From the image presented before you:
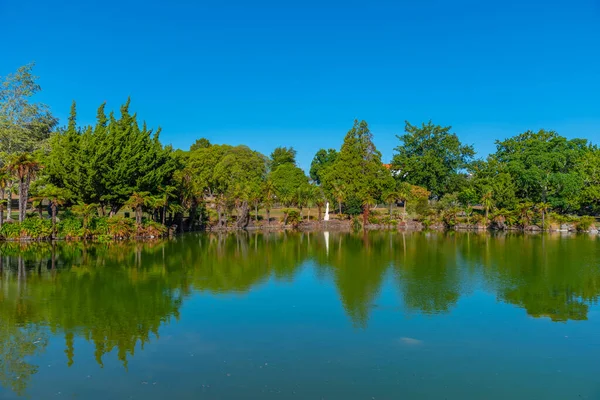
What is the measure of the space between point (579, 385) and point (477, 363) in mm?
2155

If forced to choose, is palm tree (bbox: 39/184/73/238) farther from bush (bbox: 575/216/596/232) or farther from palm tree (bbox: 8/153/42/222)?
bush (bbox: 575/216/596/232)

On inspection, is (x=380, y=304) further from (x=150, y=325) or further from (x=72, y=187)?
(x=72, y=187)

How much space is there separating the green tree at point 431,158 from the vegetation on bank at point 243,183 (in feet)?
0.57

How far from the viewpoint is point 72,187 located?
43.4 metres

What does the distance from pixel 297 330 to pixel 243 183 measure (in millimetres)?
49744

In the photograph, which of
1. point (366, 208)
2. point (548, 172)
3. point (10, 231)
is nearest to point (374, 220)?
point (366, 208)

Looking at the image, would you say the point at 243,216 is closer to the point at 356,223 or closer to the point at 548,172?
the point at 356,223

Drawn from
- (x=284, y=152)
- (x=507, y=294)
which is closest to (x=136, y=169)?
(x=507, y=294)

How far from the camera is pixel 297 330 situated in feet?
49.7

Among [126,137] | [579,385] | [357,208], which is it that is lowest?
[579,385]

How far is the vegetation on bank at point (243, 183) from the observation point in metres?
43.0

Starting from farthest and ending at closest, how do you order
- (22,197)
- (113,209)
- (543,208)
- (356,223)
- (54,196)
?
(356,223), (543,208), (113,209), (54,196), (22,197)

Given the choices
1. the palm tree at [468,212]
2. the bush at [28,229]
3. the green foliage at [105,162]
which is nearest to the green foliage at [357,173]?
the palm tree at [468,212]

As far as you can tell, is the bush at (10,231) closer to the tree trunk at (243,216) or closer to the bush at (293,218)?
the tree trunk at (243,216)
